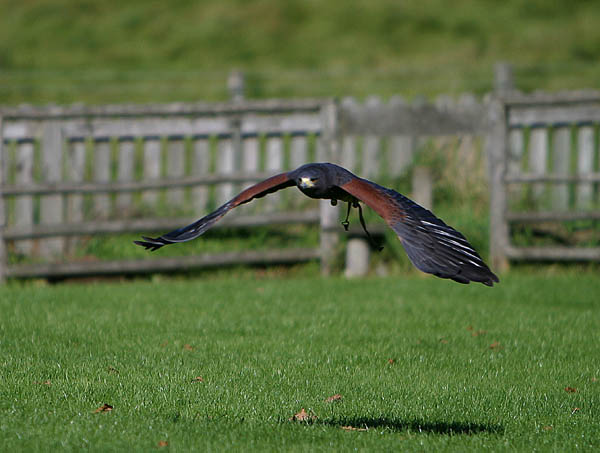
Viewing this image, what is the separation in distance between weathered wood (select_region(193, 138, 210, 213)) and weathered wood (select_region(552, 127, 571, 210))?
3957mm

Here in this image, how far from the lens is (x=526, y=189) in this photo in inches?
412

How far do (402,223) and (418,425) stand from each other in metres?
1.39

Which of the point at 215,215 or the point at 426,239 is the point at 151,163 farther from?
the point at 426,239

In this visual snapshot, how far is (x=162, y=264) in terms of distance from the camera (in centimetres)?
945

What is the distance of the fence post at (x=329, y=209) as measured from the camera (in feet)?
31.7

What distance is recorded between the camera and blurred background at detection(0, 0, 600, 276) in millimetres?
9805

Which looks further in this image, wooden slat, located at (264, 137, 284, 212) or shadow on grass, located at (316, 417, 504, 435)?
wooden slat, located at (264, 137, 284, 212)

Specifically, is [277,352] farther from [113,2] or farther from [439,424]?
[113,2]

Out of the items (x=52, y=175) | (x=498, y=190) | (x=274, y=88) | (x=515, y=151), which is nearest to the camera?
(x=52, y=175)

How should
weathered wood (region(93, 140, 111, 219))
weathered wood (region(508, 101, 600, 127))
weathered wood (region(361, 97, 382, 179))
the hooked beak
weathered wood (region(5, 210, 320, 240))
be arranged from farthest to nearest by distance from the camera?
weathered wood (region(361, 97, 382, 179)) < weathered wood (region(508, 101, 600, 127)) < weathered wood (region(93, 140, 111, 219)) < weathered wood (region(5, 210, 320, 240)) < the hooked beak

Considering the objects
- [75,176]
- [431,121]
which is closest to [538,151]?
[431,121]

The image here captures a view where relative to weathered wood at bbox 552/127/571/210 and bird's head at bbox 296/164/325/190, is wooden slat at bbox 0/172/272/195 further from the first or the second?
bird's head at bbox 296/164/325/190

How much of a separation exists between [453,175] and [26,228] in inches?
190

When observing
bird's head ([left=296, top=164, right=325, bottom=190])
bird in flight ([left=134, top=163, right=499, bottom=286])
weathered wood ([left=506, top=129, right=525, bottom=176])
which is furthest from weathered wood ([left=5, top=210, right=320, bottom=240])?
bird's head ([left=296, top=164, right=325, bottom=190])
